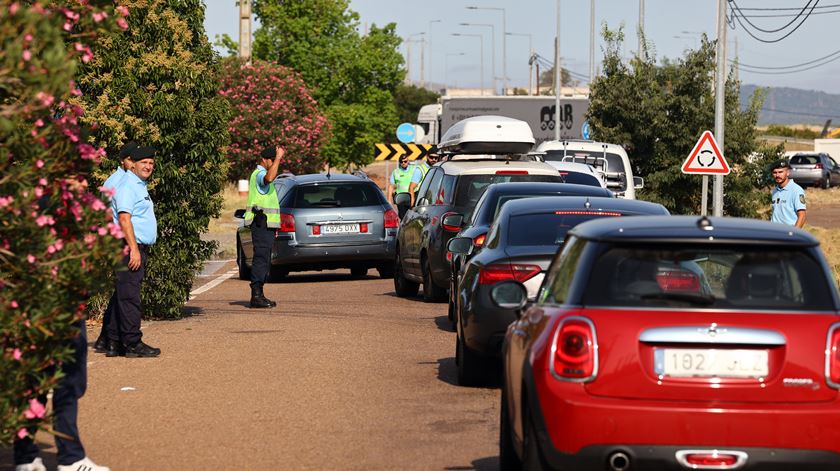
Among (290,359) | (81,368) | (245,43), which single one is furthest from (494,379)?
(245,43)

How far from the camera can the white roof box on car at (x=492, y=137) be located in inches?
1036

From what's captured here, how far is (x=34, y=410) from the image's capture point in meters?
7.00

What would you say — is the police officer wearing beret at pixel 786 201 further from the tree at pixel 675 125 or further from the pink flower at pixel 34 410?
the tree at pixel 675 125

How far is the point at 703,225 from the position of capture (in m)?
7.14

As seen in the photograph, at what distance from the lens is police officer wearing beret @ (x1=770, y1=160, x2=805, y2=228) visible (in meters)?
18.1

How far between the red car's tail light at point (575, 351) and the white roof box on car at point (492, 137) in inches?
752

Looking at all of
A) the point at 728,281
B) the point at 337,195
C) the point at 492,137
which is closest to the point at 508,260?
the point at 728,281

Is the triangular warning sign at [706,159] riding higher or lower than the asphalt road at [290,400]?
higher

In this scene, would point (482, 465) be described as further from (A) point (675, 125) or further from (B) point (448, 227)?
(A) point (675, 125)

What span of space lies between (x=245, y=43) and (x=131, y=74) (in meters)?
27.1

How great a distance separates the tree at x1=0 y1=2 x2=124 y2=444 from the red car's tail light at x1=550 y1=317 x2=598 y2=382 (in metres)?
2.06

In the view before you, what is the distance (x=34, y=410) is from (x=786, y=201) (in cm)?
1278

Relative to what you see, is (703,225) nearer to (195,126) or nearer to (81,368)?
(81,368)

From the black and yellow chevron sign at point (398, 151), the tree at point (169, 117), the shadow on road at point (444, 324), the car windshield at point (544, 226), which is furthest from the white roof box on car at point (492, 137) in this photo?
the black and yellow chevron sign at point (398, 151)
